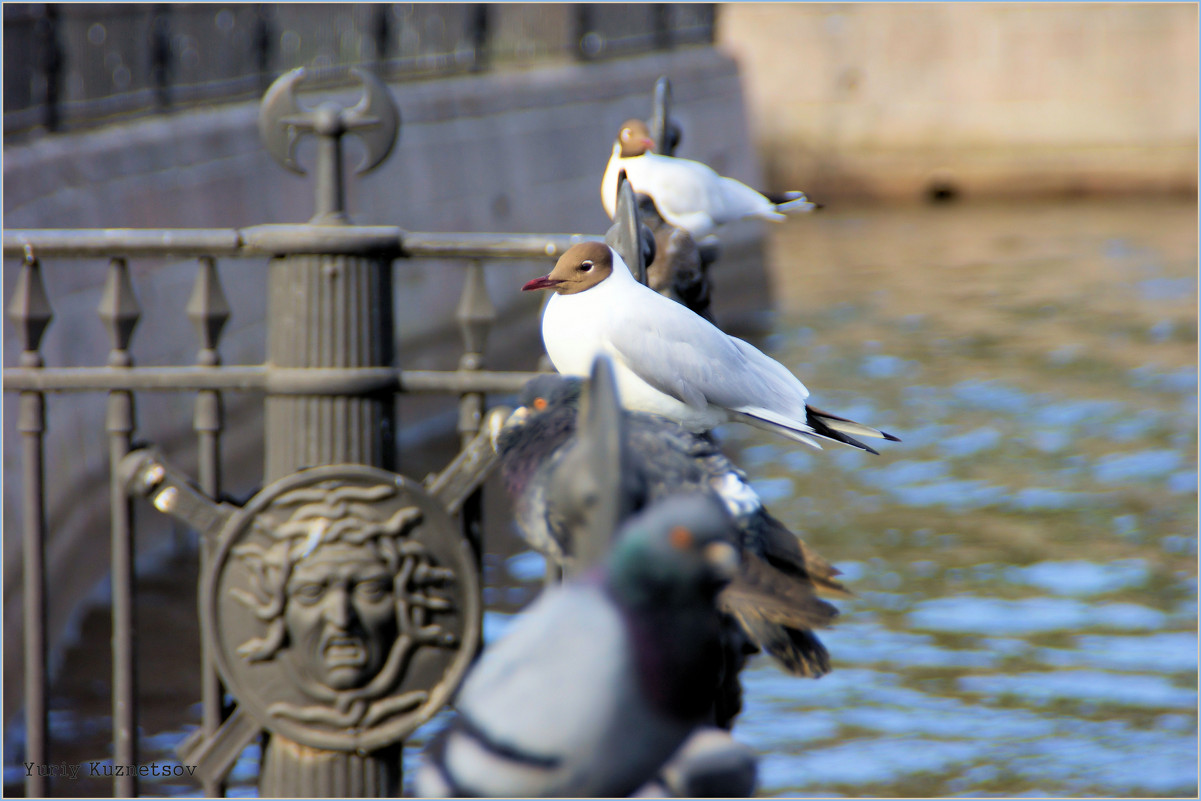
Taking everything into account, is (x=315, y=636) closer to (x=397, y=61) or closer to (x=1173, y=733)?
(x=1173, y=733)

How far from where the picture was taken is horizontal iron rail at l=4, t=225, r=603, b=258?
3.02 metres

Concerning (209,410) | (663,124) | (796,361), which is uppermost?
(663,124)

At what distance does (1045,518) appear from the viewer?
293 inches

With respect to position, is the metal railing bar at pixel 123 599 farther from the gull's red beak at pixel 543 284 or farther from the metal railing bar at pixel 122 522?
the gull's red beak at pixel 543 284

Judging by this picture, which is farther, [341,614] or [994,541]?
[994,541]

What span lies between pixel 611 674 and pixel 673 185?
1.89 m

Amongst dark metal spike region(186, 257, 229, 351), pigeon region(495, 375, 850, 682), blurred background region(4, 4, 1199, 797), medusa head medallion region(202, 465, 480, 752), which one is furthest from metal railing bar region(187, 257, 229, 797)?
pigeon region(495, 375, 850, 682)

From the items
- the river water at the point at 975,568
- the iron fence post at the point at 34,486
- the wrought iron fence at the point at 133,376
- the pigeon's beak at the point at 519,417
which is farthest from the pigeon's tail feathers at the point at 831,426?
the river water at the point at 975,568

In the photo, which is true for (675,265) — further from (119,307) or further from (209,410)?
(119,307)

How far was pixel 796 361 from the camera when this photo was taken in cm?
1113

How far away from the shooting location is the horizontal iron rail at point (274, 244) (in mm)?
3023

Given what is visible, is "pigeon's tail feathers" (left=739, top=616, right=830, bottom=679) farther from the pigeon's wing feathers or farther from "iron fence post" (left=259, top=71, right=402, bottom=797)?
"iron fence post" (left=259, top=71, right=402, bottom=797)

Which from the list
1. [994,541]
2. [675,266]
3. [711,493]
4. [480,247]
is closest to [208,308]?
[480,247]

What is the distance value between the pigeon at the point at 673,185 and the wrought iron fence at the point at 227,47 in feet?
15.1
